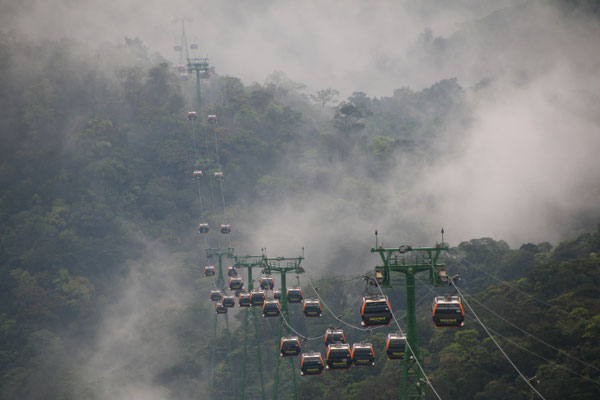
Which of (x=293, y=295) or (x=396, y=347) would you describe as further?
(x=293, y=295)

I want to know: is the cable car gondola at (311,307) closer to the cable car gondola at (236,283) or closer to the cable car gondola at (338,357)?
the cable car gondola at (338,357)

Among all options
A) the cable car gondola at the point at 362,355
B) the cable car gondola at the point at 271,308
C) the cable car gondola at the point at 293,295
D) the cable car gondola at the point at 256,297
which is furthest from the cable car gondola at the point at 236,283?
the cable car gondola at the point at 362,355

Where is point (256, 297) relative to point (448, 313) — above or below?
below

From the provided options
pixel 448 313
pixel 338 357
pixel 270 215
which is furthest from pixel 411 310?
pixel 270 215

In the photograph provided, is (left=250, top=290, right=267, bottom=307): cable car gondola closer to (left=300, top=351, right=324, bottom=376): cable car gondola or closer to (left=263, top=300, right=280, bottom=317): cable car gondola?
(left=263, top=300, right=280, bottom=317): cable car gondola

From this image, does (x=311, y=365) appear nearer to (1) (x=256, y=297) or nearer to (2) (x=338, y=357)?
(2) (x=338, y=357)

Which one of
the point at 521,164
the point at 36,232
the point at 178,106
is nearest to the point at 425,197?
the point at 521,164
